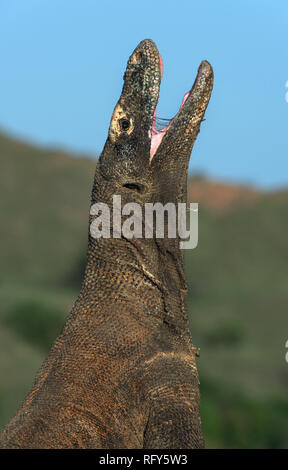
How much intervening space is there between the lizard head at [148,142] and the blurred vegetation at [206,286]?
74.3ft

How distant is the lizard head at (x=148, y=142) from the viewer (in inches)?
280

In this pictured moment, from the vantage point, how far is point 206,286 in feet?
219

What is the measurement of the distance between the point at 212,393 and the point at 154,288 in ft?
113

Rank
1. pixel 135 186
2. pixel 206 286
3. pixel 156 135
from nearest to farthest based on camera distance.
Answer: pixel 135 186 → pixel 156 135 → pixel 206 286

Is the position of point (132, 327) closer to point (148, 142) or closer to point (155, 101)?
point (148, 142)

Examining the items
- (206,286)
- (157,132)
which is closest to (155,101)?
(157,132)

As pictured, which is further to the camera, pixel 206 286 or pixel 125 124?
pixel 206 286

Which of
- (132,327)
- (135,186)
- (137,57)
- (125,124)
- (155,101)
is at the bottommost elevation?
(132,327)

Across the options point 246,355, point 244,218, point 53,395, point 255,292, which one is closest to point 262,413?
point 246,355

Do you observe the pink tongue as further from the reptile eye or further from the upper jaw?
the reptile eye

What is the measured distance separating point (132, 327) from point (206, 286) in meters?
60.2

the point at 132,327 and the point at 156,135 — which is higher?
the point at 156,135

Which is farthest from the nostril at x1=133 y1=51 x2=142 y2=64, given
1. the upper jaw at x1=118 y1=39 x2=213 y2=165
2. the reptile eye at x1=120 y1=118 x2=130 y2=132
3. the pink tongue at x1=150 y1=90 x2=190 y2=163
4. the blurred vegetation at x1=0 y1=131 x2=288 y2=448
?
the blurred vegetation at x1=0 y1=131 x2=288 y2=448

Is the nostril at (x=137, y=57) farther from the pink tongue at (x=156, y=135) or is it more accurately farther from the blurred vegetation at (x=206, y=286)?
the blurred vegetation at (x=206, y=286)
